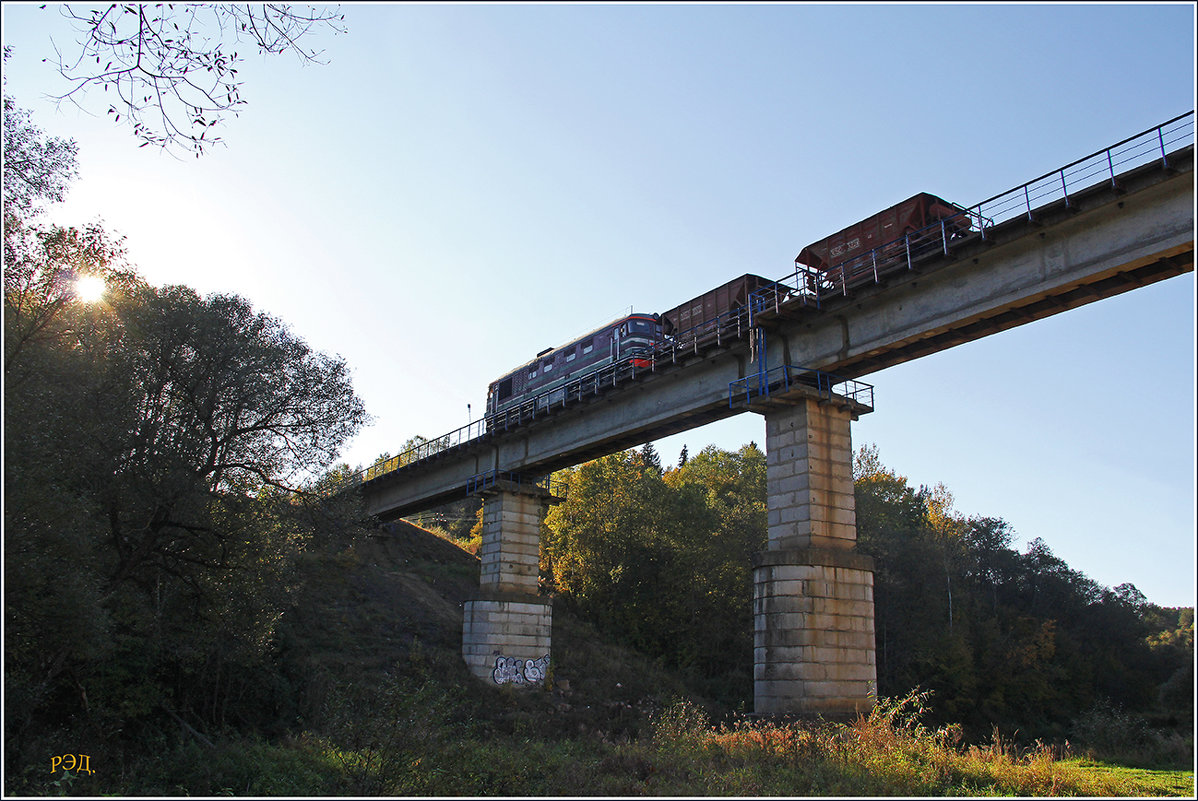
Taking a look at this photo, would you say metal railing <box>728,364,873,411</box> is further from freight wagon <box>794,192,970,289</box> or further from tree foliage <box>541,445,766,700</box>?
tree foliage <box>541,445,766,700</box>

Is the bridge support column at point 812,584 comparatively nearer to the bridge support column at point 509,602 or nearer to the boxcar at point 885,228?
the boxcar at point 885,228

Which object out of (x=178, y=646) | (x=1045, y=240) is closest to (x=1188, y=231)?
(x=1045, y=240)

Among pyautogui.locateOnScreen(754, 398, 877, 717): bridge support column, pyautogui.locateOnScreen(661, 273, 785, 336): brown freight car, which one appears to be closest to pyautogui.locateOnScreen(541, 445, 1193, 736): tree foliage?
pyautogui.locateOnScreen(661, 273, 785, 336): brown freight car

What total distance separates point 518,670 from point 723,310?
2025 centimetres

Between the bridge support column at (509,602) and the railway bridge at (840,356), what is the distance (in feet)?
27.0

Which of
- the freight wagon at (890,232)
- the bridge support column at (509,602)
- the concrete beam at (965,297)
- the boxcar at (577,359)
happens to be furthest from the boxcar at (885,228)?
the bridge support column at (509,602)

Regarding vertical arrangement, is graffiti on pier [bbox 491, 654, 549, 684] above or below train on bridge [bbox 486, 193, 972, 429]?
below

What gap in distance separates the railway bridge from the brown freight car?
0.61 metres

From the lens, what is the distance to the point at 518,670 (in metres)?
39.0

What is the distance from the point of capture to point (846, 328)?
25297 mm

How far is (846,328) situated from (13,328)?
71.1 ft

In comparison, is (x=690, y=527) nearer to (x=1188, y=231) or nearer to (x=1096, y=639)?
(x=1096, y=639)

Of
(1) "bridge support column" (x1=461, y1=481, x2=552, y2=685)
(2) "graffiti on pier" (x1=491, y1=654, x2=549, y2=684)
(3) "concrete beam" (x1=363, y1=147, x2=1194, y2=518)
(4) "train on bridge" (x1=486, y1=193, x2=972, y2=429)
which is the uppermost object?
Answer: (4) "train on bridge" (x1=486, y1=193, x2=972, y2=429)

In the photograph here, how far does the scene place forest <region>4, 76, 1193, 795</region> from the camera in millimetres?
17172
